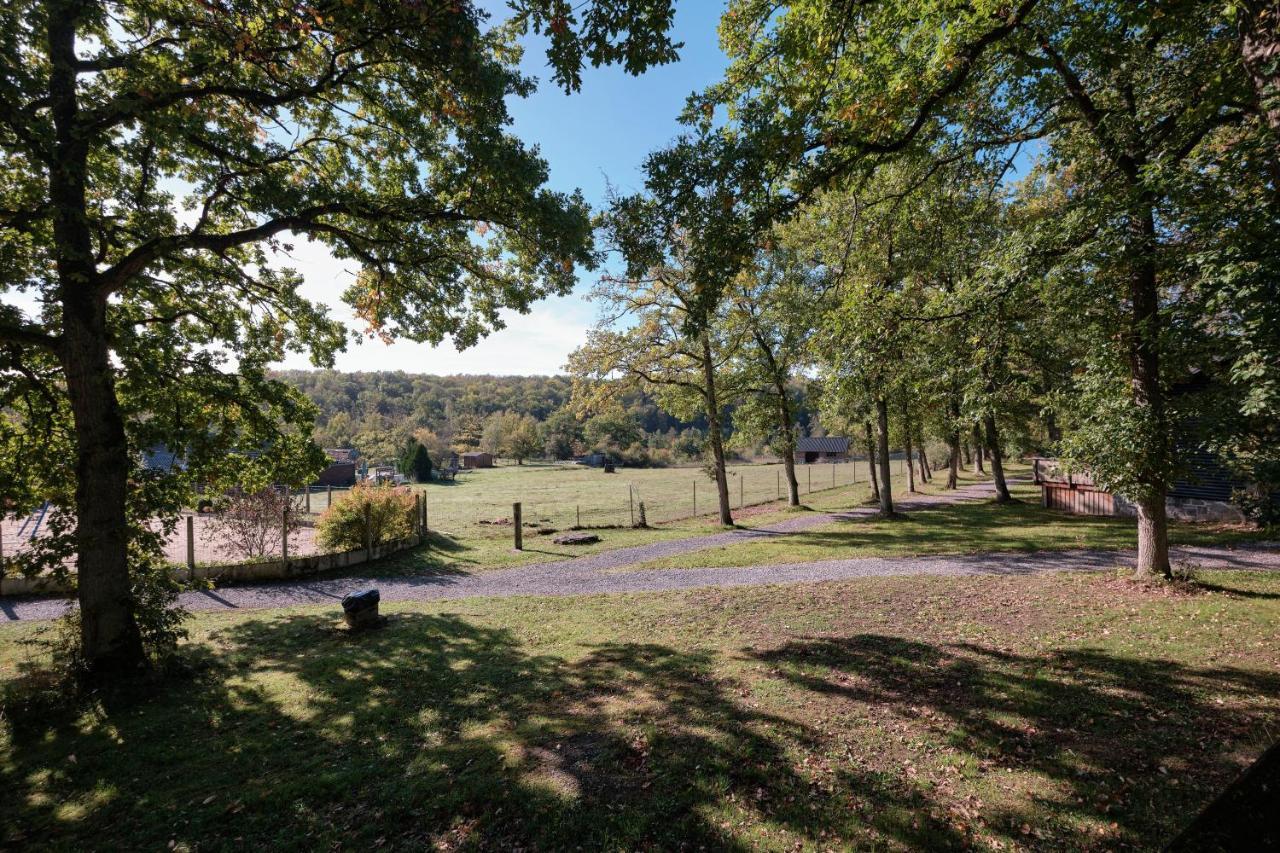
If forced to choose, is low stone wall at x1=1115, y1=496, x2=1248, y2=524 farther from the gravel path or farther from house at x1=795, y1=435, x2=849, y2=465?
house at x1=795, y1=435, x2=849, y2=465

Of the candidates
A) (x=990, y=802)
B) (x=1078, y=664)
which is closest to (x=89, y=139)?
(x=990, y=802)

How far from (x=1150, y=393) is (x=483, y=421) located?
115166 mm

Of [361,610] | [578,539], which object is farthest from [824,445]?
[361,610]

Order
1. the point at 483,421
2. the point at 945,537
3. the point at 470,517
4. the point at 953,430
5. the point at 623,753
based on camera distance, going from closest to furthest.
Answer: the point at 623,753
the point at 945,537
the point at 953,430
the point at 470,517
the point at 483,421

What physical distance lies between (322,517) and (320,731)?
10334mm

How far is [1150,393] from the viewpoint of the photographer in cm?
785

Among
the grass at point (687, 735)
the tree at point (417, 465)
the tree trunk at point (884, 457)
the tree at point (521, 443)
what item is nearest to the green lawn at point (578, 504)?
the tree trunk at point (884, 457)

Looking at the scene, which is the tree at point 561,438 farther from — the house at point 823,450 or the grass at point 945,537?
the grass at point 945,537

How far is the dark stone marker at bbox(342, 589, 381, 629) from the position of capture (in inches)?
329

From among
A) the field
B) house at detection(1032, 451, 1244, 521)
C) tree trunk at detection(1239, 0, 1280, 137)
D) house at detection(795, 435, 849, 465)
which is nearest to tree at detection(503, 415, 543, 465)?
the field

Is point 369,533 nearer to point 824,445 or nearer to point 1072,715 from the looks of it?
point 1072,715

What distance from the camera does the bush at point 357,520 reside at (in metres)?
13.7

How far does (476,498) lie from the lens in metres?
34.8

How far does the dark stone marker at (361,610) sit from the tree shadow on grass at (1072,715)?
6.49 metres
